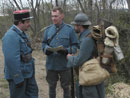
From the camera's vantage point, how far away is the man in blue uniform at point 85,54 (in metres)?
2.98

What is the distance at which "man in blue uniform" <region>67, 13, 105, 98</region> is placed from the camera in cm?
298

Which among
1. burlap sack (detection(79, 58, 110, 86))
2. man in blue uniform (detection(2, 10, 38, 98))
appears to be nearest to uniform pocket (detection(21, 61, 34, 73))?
man in blue uniform (detection(2, 10, 38, 98))

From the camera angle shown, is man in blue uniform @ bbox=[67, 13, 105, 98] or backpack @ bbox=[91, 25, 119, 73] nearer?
backpack @ bbox=[91, 25, 119, 73]

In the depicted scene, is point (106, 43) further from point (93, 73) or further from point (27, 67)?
point (27, 67)

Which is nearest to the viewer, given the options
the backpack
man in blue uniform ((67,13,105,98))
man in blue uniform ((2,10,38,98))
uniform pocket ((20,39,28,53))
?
the backpack

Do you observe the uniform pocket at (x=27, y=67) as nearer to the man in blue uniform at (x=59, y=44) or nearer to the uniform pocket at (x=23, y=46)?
the uniform pocket at (x=23, y=46)

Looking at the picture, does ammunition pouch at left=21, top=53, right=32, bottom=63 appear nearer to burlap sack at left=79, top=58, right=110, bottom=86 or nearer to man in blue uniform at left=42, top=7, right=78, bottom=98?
man in blue uniform at left=42, top=7, right=78, bottom=98

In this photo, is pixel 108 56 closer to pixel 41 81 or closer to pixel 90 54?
pixel 90 54

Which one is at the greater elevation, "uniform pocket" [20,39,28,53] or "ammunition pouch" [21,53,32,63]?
"uniform pocket" [20,39,28,53]

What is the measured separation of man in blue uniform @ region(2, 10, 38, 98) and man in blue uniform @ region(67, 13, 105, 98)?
81 cm

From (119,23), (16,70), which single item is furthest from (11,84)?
(119,23)

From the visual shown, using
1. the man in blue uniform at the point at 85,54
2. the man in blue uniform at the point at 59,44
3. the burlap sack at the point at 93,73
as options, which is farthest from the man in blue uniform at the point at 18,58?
Answer: the burlap sack at the point at 93,73

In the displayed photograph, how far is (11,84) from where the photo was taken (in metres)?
3.43

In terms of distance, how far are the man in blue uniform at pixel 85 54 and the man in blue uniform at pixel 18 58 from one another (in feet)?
2.65
